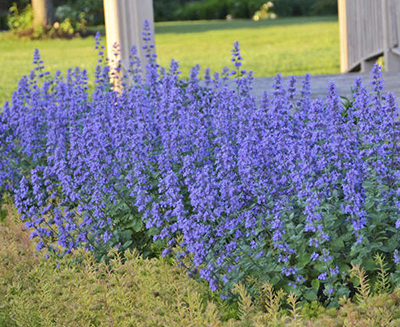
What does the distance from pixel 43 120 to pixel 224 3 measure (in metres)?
24.9

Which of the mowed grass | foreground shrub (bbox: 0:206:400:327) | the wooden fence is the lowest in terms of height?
foreground shrub (bbox: 0:206:400:327)

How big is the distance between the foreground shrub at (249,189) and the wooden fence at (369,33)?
3780 millimetres

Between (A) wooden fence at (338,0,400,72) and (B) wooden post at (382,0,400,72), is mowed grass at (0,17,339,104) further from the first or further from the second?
(B) wooden post at (382,0,400,72)

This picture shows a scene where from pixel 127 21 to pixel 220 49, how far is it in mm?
10472

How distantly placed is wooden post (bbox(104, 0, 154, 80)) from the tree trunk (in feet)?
49.1

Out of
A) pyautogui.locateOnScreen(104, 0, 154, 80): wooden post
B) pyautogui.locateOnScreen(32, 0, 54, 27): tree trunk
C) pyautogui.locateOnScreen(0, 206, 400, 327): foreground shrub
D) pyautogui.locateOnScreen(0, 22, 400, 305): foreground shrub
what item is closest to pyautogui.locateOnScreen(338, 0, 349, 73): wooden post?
pyautogui.locateOnScreen(104, 0, 154, 80): wooden post

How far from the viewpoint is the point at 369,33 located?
28.1 ft

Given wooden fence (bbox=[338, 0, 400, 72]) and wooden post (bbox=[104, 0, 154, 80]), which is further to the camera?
wooden fence (bbox=[338, 0, 400, 72])

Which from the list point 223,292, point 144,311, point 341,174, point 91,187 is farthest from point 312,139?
point 91,187

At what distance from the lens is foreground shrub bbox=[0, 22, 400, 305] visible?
3.10m

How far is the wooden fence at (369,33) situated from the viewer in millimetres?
7809

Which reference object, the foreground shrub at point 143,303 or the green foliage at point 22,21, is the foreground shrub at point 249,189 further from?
the green foliage at point 22,21

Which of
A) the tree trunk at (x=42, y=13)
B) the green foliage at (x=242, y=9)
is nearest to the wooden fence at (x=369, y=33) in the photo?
the tree trunk at (x=42, y=13)

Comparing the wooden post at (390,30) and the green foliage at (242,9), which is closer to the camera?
the wooden post at (390,30)
